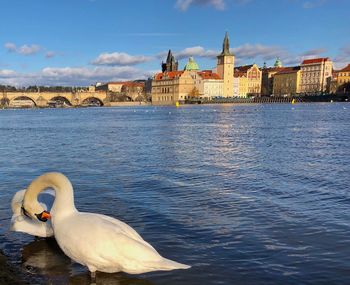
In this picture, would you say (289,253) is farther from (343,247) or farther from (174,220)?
(174,220)

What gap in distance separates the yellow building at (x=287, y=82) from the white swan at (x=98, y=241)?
609 feet

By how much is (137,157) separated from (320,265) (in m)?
12.3

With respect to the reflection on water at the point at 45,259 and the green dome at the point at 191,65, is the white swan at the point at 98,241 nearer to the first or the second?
the reflection on water at the point at 45,259

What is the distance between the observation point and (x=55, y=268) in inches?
220

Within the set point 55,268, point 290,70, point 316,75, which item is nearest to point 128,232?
point 55,268

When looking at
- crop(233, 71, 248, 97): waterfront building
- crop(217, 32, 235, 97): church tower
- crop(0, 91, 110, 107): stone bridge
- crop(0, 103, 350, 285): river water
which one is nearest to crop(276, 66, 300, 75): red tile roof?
crop(233, 71, 248, 97): waterfront building

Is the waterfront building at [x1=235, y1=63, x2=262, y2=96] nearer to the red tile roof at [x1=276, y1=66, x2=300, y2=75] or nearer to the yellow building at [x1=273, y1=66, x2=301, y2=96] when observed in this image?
the yellow building at [x1=273, y1=66, x2=301, y2=96]

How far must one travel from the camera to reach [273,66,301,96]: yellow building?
597ft

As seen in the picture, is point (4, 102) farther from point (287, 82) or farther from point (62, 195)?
point (62, 195)

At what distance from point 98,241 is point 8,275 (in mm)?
1344

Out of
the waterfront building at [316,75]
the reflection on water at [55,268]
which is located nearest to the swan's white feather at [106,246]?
the reflection on water at [55,268]

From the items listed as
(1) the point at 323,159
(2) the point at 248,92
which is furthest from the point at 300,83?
(1) the point at 323,159

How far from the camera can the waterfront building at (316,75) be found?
17162 centimetres

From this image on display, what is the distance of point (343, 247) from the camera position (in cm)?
637
